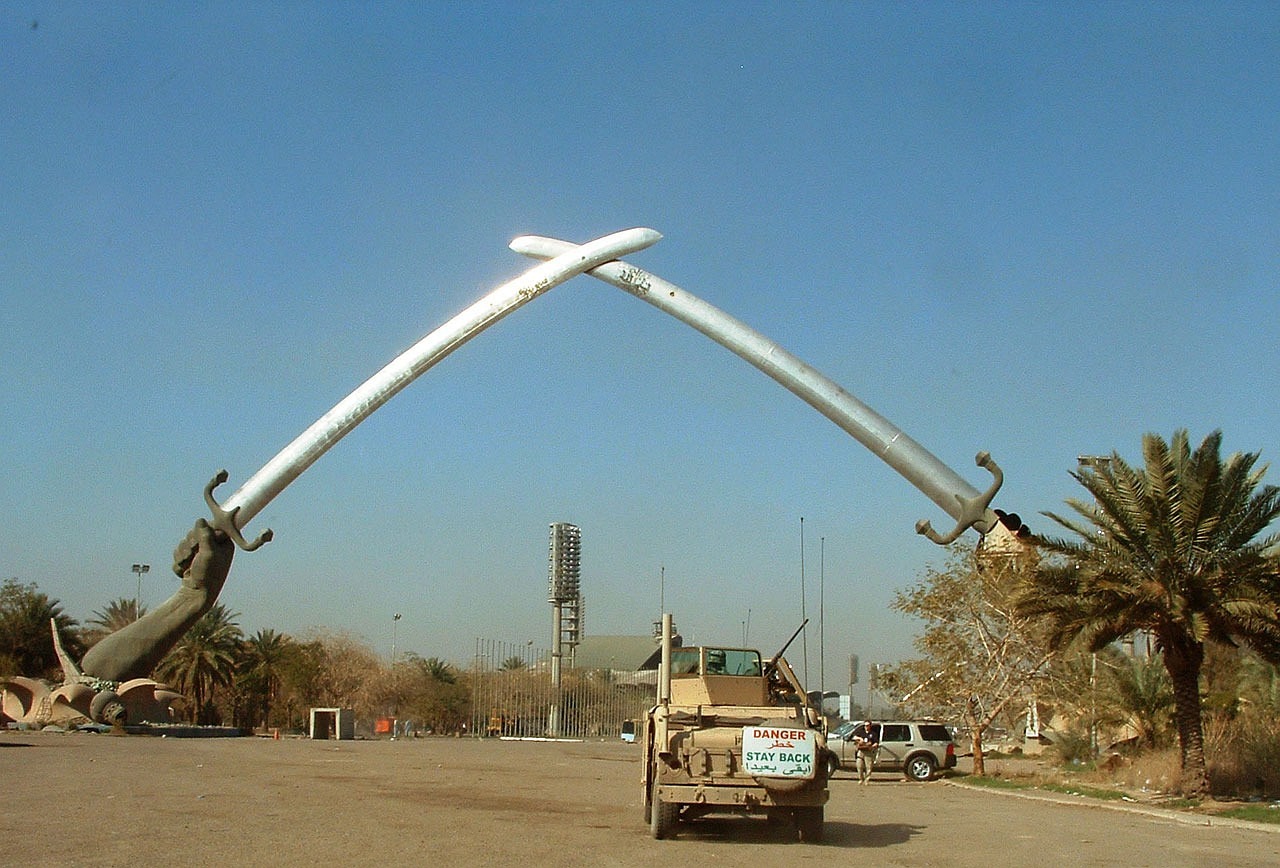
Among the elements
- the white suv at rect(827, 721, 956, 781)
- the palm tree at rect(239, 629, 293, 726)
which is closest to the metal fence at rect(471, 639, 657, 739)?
the palm tree at rect(239, 629, 293, 726)

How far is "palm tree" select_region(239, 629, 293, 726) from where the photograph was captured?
58.4m

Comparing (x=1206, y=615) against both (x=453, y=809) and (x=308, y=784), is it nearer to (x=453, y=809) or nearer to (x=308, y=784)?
(x=453, y=809)

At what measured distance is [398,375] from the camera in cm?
2775

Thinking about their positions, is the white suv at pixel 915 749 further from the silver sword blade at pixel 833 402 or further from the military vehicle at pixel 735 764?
the military vehicle at pixel 735 764

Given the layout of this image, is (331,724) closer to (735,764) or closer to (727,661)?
(727,661)

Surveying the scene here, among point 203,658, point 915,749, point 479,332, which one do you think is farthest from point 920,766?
point 203,658

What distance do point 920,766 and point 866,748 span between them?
2.79 metres

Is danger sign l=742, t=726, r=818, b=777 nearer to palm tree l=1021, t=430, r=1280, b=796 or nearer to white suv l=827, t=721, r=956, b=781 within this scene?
palm tree l=1021, t=430, r=1280, b=796

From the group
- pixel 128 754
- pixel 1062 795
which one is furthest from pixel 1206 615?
pixel 128 754

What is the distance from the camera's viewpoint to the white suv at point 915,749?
90.8 ft

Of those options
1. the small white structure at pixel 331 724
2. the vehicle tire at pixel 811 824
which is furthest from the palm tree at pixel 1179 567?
the small white structure at pixel 331 724

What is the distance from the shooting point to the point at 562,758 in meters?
32.5

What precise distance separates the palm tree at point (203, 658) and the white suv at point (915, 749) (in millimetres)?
34254

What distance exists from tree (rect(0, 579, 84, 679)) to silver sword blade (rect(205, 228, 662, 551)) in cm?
2729
